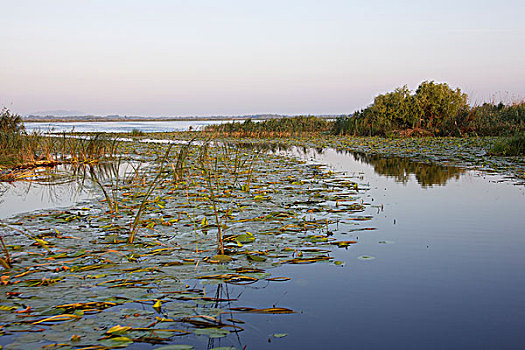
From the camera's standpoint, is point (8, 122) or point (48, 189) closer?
point (48, 189)

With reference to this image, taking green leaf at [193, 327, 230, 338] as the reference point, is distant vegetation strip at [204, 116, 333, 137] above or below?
above

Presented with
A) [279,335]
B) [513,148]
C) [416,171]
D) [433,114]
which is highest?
[433,114]

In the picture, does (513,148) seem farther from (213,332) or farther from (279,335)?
(213,332)

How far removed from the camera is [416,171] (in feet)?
38.2

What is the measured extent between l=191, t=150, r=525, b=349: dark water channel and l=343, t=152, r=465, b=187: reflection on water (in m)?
3.49

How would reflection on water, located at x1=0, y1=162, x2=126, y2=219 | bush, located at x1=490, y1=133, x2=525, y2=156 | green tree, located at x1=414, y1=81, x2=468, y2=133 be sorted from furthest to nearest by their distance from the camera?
green tree, located at x1=414, y1=81, x2=468, y2=133
bush, located at x1=490, y1=133, x2=525, y2=156
reflection on water, located at x1=0, y1=162, x2=126, y2=219

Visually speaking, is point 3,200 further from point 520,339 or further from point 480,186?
point 480,186

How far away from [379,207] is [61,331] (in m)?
5.23

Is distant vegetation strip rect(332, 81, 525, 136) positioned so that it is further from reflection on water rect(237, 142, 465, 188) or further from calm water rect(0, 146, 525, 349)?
calm water rect(0, 146, 525, 349)

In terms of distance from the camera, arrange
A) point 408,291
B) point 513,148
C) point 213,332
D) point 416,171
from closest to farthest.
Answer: point 213,332 → point 408,291 → point 416,171 → point 513,148

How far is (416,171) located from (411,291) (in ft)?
28.5

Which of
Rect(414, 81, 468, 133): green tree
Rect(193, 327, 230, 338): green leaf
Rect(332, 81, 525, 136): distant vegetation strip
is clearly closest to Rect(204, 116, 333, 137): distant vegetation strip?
Rect(332, 81, 525, 136): distant vegetation strip

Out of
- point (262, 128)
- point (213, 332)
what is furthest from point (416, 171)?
point (262, 128)

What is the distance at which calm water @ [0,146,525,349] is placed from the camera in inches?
110
